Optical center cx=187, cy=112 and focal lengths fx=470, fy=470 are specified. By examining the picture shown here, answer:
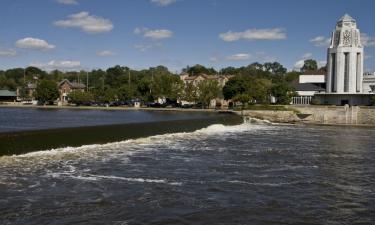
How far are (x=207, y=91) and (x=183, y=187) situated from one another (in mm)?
79831

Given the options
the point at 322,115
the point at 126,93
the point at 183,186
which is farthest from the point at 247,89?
the point at 183,186

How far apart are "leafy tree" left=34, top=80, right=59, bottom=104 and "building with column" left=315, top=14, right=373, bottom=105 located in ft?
217

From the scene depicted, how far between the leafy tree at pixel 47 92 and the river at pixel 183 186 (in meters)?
91.8

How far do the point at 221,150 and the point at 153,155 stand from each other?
5.64 metres

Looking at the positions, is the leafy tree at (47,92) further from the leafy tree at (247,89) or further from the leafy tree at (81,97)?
the leafy tree at (247,89)

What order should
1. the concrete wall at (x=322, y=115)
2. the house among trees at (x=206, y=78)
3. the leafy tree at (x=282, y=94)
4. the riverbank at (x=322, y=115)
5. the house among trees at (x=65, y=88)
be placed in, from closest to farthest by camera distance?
the riverbank at (x=322, y=115) → the concrete wall at (x=322, y=115) → the leafy tree at (x=282, y=94) → the house among trees at (x=206, y=78) → the house among trees at (x=65, y=88)

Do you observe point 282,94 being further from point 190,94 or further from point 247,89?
point 190,94

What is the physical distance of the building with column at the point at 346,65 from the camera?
3501 inches

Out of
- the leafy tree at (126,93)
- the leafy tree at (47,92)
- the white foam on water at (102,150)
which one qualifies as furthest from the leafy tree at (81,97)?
the white foam on water at (102,150)

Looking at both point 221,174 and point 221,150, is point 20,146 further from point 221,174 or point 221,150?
point 221,150

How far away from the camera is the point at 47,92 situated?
384 ft

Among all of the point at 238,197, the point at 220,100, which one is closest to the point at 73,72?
the point at 220,100

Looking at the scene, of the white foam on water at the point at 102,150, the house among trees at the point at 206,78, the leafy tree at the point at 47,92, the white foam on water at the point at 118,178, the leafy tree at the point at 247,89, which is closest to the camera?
the white foam on water at the point at 118,178

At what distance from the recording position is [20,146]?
24453 mm
